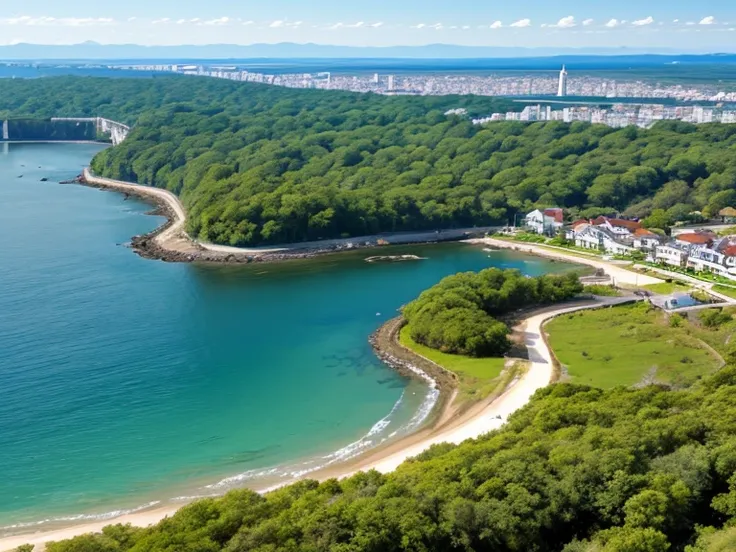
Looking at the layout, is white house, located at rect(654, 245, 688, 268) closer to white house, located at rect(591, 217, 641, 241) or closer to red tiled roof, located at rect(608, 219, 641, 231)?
white house, located at rect(591, 217, 641, 241)

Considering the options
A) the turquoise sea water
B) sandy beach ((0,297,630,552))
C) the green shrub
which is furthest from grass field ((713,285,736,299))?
sandy beach ((0,297,630,552))

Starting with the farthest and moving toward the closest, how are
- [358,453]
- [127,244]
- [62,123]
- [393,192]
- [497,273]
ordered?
[62,123] → [393,192] → [127,244] → [497,273] → [358,453]

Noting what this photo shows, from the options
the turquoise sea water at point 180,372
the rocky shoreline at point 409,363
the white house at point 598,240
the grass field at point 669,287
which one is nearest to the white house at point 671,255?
the white house at point 598,240

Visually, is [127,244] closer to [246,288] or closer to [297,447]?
[246,288]

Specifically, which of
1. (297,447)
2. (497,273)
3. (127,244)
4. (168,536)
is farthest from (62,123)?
(168,536)

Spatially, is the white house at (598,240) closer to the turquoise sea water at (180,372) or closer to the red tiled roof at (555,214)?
the red tiled roof at (555,214)

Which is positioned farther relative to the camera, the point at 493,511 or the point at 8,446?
the point at 8,446
